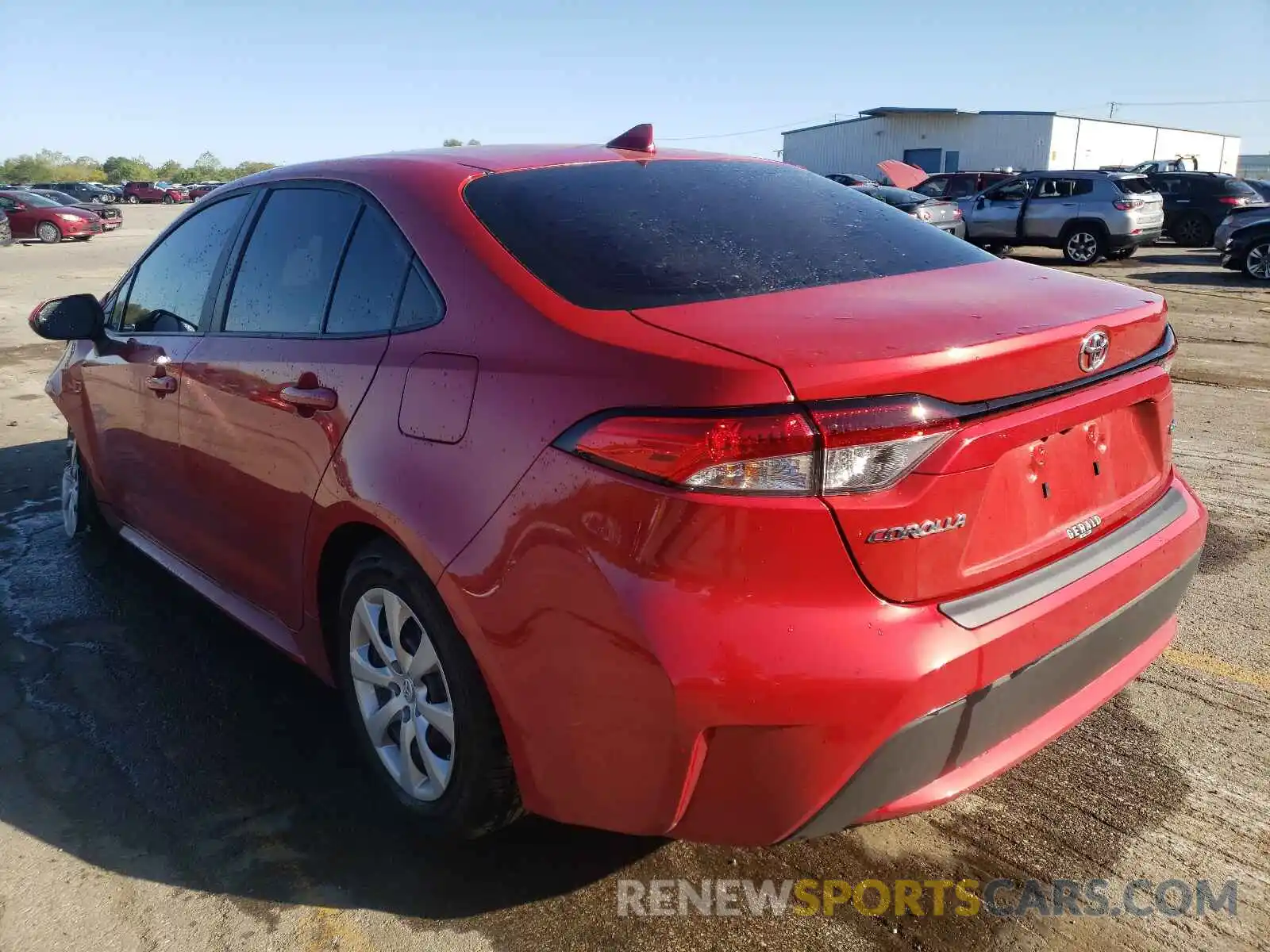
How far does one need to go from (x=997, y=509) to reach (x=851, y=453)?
0.39m

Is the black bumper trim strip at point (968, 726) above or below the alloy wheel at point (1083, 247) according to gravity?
above

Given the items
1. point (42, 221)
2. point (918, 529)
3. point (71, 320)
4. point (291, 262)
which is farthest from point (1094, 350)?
point (42, 221)

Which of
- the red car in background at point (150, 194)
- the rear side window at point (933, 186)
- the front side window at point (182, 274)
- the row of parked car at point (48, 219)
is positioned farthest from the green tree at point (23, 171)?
the front side window at point (182, 274)

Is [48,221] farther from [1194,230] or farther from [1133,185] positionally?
[1194,230]

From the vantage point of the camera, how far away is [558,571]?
199cm

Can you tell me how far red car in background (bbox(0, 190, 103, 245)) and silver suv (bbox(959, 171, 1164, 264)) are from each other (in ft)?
83.3

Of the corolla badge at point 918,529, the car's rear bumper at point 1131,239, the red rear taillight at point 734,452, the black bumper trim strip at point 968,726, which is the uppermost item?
the red rear taillight at point 734,452

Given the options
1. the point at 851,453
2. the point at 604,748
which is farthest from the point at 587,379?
the point at 604,748

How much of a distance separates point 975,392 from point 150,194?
7196 centimetres

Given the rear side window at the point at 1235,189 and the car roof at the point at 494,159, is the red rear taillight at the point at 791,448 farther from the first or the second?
the rear side window at the point at 1235,189

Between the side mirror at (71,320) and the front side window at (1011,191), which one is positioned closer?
the side mirror at (71,320)

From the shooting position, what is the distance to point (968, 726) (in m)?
1.99

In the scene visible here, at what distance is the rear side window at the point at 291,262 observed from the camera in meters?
2.87

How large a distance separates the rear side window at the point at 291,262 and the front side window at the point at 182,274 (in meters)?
0.24
